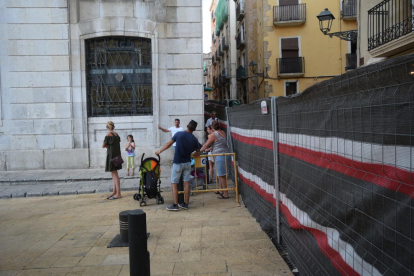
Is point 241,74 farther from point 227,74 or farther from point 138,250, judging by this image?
point 138,250

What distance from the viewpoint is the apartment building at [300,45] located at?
2839cm

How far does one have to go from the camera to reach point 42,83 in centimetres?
1366

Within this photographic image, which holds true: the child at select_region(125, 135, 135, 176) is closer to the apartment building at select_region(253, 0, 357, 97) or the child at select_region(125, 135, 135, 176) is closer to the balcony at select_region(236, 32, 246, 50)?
the apartment building at select_region(253, 0, 357, 97)

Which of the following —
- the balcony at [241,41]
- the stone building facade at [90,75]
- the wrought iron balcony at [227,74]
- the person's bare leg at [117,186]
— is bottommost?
the person's bare leg at [117,186]

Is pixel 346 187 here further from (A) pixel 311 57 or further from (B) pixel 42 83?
(A) pixel 311 57

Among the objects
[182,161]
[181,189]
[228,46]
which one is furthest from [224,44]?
[182,161]

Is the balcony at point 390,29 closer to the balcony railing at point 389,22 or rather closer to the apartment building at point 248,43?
the balcony railing at point 389,22

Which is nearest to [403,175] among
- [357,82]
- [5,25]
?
[357,82]

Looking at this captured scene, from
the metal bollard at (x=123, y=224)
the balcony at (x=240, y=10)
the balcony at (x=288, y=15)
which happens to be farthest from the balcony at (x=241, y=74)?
the metal bollard at (x=123, y=224)

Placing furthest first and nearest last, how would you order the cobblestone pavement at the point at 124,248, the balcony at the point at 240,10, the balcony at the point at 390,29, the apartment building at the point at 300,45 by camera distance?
the balcony at the point at 240,10, the apartment building at the point at 300,45, the balcony at the point at 390,29, the cobblestone pavement at the point at 124,248

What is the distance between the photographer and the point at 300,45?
28.7 meters

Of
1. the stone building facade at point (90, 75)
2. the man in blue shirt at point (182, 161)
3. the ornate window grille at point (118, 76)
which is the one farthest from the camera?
the ornate window grille at point (118, 76)

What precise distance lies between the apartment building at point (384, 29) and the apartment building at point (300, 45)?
498 inches

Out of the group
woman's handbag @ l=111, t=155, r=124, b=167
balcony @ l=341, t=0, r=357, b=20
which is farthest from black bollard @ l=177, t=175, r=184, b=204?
balcony @ l=341, t=0, r=357, b=20
